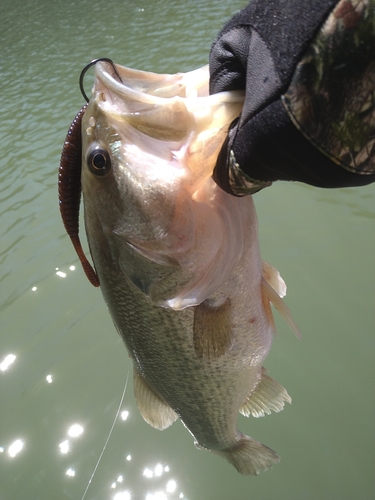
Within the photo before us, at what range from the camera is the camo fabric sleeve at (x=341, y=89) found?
0.76 meters

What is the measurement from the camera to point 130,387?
3.51 meters

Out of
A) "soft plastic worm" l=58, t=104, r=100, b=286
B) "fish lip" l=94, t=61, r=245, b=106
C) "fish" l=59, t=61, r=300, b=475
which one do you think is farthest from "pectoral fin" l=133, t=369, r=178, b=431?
"fish lip" l=94, t=61, r=245, b=106

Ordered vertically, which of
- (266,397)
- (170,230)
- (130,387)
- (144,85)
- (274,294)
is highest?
(144,85)

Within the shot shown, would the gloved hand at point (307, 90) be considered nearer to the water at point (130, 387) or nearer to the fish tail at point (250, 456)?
the fish tail at point (250, 456)

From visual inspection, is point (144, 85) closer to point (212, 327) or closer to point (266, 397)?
point (212, 327)

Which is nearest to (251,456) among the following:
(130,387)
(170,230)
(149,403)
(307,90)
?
(149,403)

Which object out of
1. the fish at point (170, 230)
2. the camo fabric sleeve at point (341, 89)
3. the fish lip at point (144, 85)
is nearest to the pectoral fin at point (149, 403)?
the fish at point (170, 230)

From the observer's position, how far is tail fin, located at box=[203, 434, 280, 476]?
7.82 feet

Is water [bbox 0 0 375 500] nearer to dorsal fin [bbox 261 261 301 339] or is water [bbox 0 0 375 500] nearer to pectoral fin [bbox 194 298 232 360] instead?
dorsal fin [bbox 261 261 301 339]

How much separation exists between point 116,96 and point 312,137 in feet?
2.44

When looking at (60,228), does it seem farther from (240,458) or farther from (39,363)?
(240,458)

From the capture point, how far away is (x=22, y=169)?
651 cm

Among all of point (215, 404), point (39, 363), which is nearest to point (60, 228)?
point (39, 363)

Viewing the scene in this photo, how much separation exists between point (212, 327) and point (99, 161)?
2.49 feet
